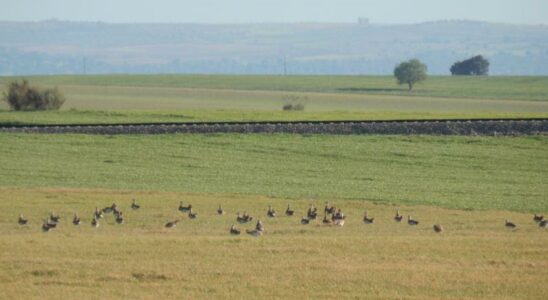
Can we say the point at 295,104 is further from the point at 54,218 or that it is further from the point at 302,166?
the point at 54,218

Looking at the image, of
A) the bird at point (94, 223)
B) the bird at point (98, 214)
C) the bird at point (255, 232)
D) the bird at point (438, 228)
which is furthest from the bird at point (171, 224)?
the bird at point (438, 228)

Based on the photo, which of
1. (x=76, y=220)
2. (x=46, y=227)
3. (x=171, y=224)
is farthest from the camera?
(x=76, y=220)

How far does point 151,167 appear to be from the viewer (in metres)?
52.8

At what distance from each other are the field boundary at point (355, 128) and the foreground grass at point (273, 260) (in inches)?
1130

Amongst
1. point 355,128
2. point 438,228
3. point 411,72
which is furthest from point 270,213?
point 411,72

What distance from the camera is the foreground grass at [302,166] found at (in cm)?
4412

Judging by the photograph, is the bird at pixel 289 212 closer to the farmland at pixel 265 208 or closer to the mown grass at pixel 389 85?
the farmland at pixel 265 208

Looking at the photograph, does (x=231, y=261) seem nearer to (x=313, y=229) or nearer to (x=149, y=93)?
(x=313, y=229)

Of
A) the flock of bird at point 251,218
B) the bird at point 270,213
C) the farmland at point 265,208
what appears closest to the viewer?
the farmland at point 265,208

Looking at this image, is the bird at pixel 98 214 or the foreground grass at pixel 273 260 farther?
the bird at pixel 98 214

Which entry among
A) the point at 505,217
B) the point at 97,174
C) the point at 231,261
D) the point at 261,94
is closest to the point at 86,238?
the point at 231,261

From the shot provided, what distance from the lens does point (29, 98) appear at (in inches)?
3465

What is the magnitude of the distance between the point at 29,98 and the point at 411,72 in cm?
8770

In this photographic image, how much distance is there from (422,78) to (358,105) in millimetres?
44197
